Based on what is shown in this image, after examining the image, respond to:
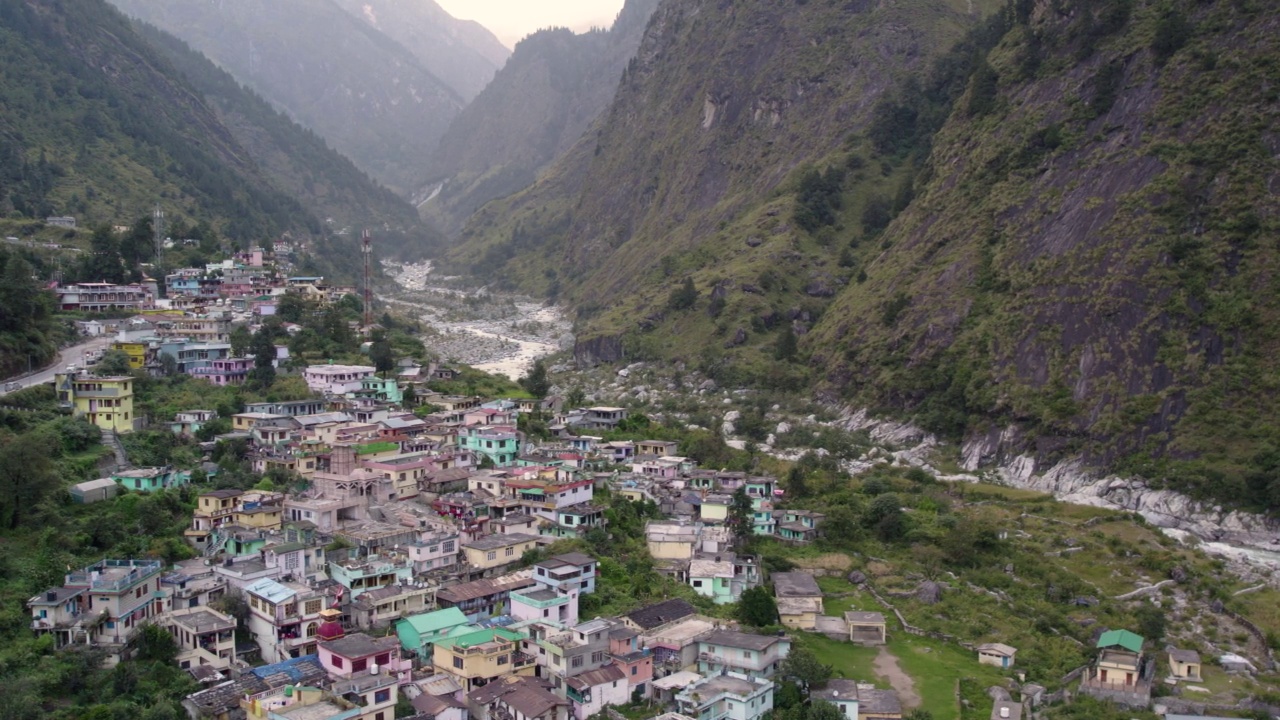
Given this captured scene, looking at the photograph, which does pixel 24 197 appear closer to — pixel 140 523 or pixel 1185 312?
pixel 140 523

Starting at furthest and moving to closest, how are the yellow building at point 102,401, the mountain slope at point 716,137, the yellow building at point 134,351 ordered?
the mountain slope at point 716,137
the yellow building at point 134,351
the yellow building at point 102,401

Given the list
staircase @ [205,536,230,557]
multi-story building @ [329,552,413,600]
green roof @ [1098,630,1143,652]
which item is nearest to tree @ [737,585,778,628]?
green roof @ [1098,630,1143,652]

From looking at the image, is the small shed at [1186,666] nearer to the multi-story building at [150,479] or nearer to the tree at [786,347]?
the multi-story building at [150,479]

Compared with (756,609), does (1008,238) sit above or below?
above

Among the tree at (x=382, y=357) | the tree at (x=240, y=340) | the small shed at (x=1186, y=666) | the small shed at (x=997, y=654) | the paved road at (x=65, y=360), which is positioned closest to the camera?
the small shed at (x=1186, y=666)

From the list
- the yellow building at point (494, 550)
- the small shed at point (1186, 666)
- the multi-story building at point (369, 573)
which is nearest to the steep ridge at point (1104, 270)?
the small shed at point (1186, 666)

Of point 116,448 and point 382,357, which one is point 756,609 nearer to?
point 116,448

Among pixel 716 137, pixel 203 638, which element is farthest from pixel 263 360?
pixel 716 137
